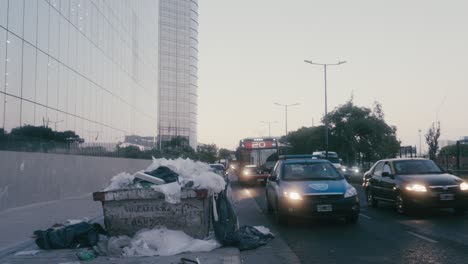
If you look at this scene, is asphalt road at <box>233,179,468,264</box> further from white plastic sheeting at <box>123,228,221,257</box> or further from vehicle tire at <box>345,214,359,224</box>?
white plastic sheeting at <box>123,228,221,257</box>

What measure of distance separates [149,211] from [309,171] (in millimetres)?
5745

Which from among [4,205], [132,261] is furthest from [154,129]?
[132,261]

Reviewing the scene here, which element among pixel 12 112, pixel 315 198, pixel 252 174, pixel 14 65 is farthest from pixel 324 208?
pixel 252 174

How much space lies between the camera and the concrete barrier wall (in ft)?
54.9

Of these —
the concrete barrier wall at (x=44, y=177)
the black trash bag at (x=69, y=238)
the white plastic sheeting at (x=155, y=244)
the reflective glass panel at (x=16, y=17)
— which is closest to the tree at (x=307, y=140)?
the concrete barrier wall at (x=44, y=177)

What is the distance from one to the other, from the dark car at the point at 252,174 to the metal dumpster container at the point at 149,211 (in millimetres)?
24508

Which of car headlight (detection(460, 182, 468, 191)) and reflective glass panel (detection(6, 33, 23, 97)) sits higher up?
reflective glass panel (detection(6, 33, 23, 97))

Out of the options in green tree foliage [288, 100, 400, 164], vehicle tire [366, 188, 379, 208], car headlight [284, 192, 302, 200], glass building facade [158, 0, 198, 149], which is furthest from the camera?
glass building facade [158, 0, 198, 149]

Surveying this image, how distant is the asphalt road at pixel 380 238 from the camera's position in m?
9.03

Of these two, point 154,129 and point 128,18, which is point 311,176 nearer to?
point 128,18

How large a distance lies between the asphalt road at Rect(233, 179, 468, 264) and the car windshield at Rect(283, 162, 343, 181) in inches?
42.5

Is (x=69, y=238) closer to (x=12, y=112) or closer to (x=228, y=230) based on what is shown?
(x=228, y=230)

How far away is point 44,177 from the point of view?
20.2 metres

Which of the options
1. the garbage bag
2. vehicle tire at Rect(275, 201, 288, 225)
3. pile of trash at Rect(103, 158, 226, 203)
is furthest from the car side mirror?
pile of trash at Rect(103, 158, 226, 203)
